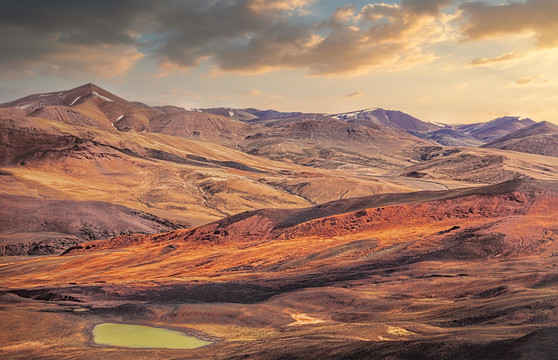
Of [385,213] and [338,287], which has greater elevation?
[385,213]

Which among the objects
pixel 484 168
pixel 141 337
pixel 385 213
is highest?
pixel 484 168

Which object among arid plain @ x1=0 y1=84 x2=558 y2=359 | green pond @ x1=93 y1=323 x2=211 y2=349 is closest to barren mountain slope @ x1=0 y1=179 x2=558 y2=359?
arid plain @ x1=0 y1=84 x2=558 y2=359

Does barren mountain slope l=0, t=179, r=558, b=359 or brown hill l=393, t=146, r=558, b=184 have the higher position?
brown hill l=393, t=146, r=558, b=184

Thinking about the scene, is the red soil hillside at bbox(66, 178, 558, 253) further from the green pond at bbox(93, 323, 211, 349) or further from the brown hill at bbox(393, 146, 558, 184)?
the brown hill at bbox(393, 146, 558, 184)

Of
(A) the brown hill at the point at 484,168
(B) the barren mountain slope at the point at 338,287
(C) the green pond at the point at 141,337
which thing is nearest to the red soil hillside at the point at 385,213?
(B) the barren mountain slope at the point at 338,287

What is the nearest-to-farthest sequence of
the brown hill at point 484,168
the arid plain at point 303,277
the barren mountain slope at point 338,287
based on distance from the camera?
the barren mountain slope at point 338,287
the arid plain at point 303,277
the brown hill at point 484,168

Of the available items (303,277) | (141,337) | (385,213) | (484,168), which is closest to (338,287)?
(303,277)

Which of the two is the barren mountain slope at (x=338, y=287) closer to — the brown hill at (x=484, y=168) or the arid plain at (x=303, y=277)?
the arid plain at (x=303, y=277)

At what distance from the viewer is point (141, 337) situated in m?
23.4

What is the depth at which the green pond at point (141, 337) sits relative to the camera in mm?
22062

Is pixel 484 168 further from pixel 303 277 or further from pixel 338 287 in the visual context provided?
pixel 338 287

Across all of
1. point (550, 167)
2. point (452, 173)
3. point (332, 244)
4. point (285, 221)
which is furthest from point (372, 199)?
point (550, 167)

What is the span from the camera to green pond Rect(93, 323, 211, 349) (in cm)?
2206

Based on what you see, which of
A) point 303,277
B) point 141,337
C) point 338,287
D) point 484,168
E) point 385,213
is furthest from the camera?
point 484,168
